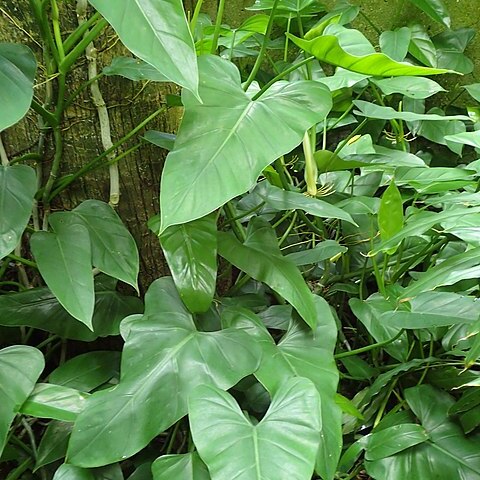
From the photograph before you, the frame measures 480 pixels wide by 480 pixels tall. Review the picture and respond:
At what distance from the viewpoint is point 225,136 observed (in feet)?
2.39

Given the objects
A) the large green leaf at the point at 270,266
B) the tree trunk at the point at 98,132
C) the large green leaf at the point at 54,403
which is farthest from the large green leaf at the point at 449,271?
the tree trunk at the point at 98,132

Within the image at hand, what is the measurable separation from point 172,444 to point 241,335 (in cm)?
27

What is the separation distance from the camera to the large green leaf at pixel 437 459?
866 mm

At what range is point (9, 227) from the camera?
77 cm

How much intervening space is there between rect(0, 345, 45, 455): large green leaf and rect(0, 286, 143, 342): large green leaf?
156 millimetres

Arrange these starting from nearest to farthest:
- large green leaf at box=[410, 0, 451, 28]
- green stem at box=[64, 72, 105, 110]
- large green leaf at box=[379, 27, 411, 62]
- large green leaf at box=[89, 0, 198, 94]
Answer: large green leaf at box=[89, 0, 198, 94], green stem at box=[64, 72, 105, 110], large green leaf at box=[410, 0, 451, 28], large green leaf at box=[379, 27, 411, 62]

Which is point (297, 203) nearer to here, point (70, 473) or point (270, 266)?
point (270, 266)

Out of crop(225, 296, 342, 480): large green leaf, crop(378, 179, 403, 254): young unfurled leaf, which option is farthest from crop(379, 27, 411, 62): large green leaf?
crop(225, 296, 342, 480): large green leaf

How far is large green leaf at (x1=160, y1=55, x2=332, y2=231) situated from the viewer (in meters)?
0.65

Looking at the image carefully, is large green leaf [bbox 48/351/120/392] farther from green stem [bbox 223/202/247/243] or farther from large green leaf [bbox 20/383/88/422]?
green stem [bbox 223/202/247/243]

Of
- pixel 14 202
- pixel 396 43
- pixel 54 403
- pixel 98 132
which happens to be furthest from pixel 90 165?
pixel 396 43

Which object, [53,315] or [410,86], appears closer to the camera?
[53,315]

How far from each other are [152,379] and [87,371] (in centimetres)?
26

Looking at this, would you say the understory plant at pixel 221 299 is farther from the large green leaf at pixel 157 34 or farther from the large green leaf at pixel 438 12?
the large green leaf at pixel 438 12
